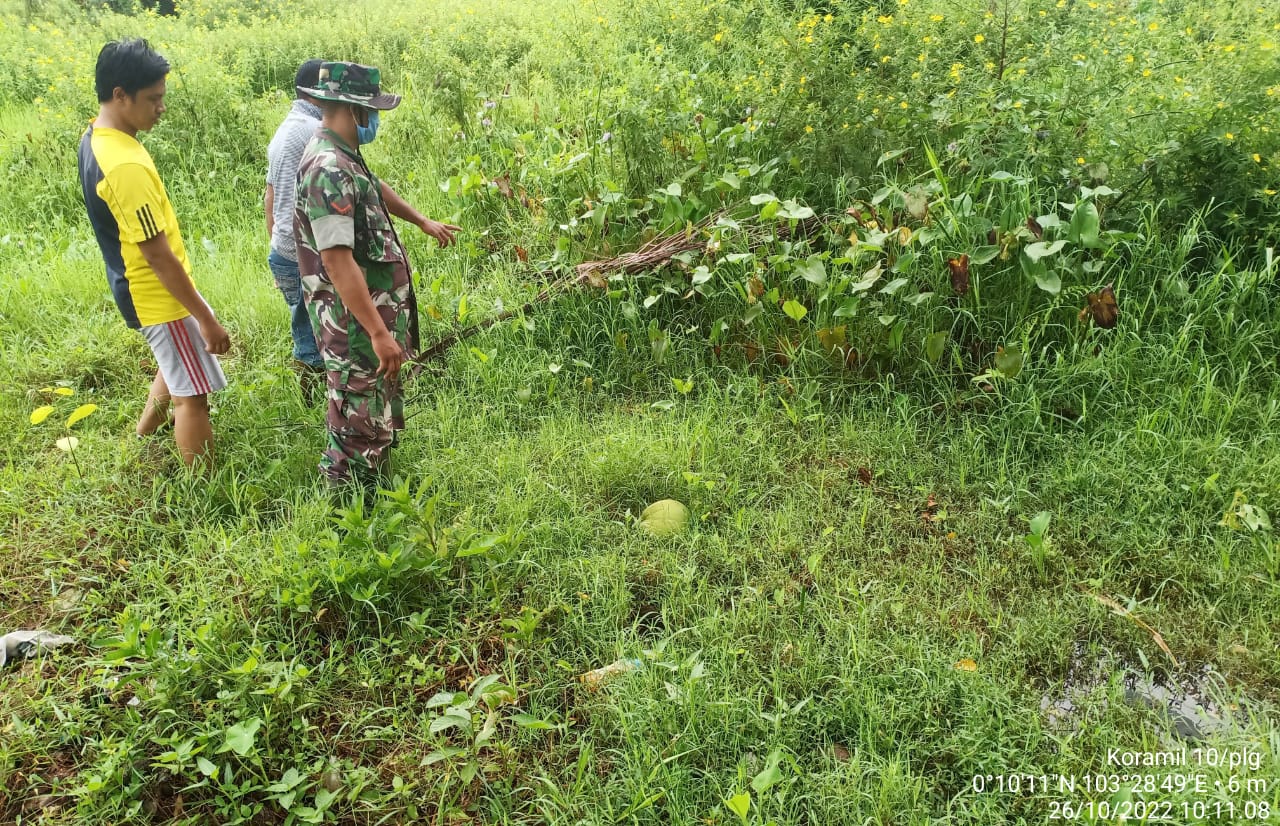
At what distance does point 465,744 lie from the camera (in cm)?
226

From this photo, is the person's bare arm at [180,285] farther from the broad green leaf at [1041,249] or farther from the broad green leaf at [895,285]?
the broad green leaf at [1041,249]

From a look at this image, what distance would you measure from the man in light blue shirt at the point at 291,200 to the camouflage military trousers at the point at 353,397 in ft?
2.26

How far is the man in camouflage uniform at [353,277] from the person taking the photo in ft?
8.52

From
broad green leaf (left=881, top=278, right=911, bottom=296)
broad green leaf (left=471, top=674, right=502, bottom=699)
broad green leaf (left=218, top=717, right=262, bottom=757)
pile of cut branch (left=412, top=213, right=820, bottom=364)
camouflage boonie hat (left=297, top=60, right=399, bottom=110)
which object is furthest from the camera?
pile of cut branch (left=412, top=213, right=820, bottom=364)

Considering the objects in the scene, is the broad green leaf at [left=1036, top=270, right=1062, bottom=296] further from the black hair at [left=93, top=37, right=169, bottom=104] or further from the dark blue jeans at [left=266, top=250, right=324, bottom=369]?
the black hair at [left=93, top=37, right=169, bottom=104]

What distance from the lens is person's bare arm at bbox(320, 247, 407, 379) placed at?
2.62 meters

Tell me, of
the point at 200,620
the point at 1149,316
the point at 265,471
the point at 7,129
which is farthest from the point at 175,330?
the point at 7,129

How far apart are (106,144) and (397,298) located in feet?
3.33

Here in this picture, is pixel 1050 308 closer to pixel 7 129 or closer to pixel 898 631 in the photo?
pixel 898 631

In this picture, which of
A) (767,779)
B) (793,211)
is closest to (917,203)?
(793,211)

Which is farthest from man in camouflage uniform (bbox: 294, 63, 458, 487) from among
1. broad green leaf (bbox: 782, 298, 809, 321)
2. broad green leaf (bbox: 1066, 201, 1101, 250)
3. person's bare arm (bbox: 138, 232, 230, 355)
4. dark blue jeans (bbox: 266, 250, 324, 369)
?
broad green leaf (bbox: 1066, 201, 1101, 250)

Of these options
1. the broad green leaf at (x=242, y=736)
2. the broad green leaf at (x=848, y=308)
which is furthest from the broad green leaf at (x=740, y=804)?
the broad green leaf at (x=848, y=308)

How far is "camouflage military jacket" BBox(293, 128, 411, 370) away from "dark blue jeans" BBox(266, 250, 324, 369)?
2.34 feet

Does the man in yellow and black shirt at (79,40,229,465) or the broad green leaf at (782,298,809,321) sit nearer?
the man in yellow and black shirt at (79,40,229,465)
